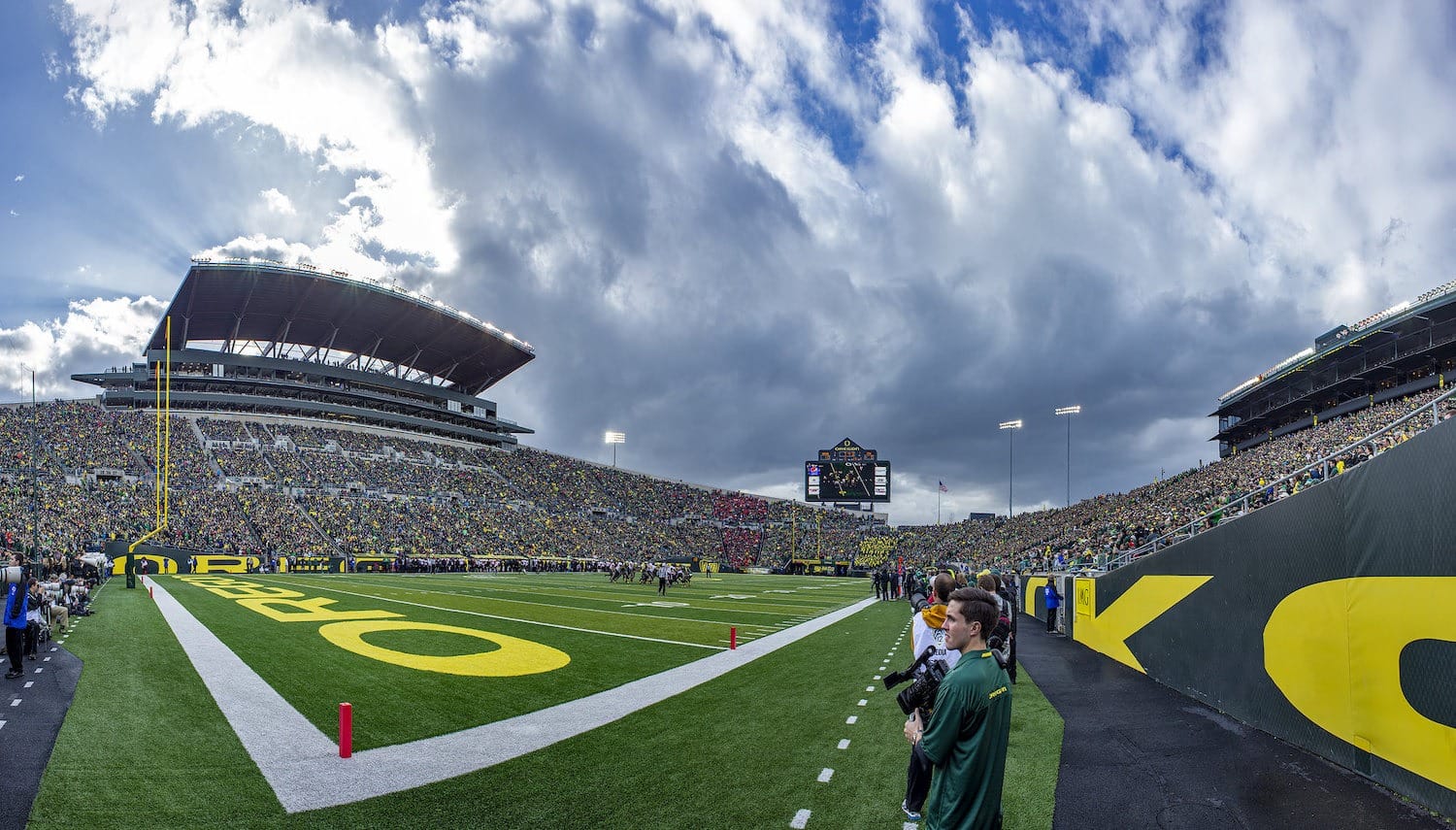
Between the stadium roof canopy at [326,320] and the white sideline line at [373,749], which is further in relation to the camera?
the stadium roof canopy at [326,320]

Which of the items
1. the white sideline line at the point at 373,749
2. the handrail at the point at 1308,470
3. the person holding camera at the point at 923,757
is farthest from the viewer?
the handrail at the point at 1308,470

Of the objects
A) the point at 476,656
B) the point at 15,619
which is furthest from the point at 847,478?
the point at 15,619

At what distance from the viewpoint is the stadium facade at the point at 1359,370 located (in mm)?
39875

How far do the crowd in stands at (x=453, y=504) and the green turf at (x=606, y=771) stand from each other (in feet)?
45.7

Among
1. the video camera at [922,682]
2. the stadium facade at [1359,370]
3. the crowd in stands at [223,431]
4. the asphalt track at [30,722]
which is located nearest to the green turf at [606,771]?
the asphalt track at [30,722]

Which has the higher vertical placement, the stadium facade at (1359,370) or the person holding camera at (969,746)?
the stadium facade at (1359,370)

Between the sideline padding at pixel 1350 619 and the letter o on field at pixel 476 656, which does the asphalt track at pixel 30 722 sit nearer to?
the letter o on field at pixel 476 656

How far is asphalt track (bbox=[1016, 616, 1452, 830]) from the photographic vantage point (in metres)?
5.98

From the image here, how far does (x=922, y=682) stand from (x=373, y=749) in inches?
228

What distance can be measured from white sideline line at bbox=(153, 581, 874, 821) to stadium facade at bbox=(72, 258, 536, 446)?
59791 mm

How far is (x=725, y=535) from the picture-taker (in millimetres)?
89375

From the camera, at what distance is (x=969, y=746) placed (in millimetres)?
3289

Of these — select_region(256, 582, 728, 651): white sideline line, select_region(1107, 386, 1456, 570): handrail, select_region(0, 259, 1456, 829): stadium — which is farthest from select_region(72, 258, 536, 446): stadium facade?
select_region(1107, 386, 1456, 570): handrail

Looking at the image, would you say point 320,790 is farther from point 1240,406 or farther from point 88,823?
point 1240,406
